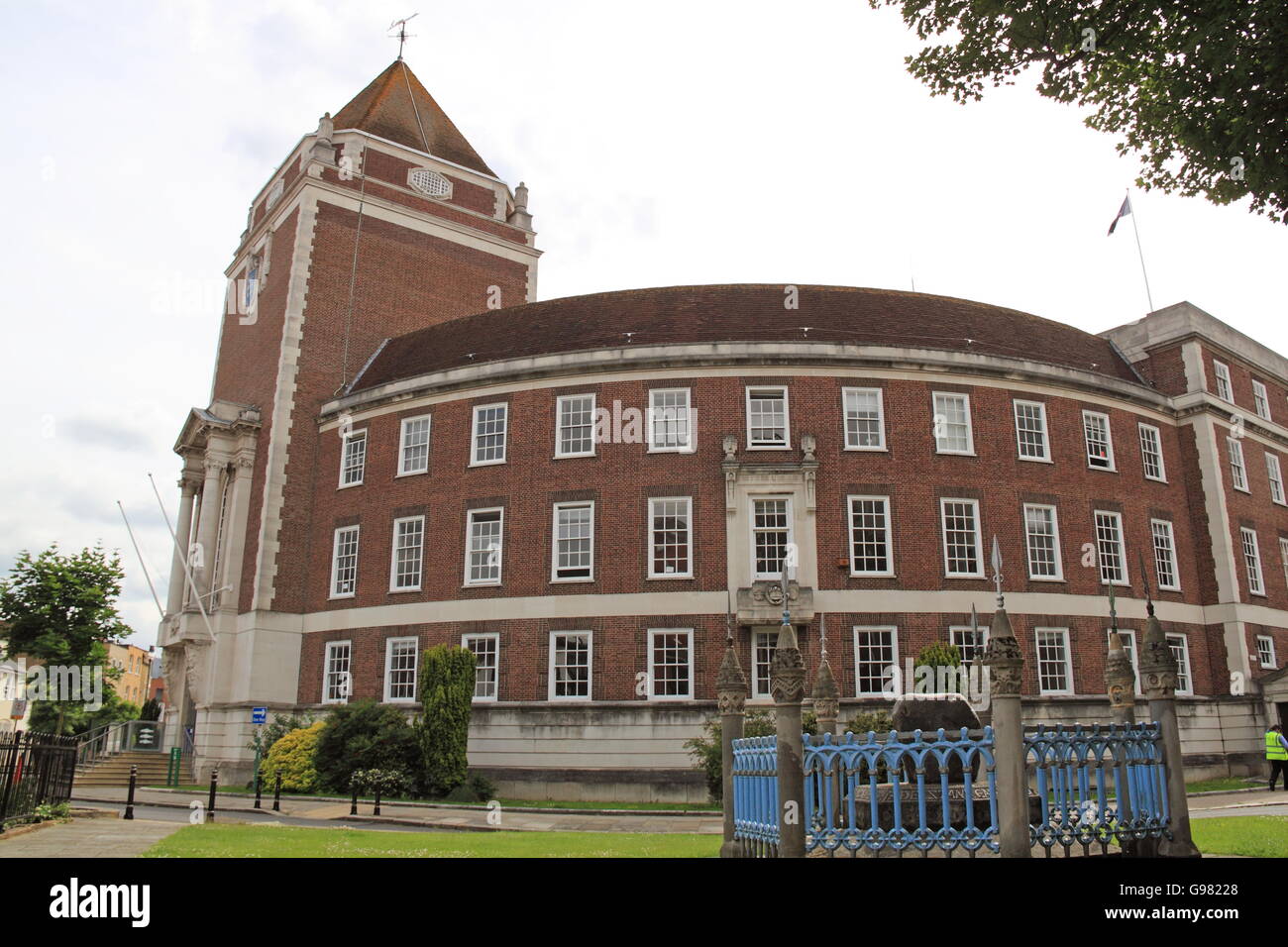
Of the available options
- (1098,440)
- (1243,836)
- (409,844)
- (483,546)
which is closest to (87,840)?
(409,844)

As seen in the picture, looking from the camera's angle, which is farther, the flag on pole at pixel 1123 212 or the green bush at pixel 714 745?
the flag on pole at pixel 1123 212

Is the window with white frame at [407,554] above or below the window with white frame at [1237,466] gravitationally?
below

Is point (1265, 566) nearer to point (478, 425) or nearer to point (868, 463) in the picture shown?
point (868, 463)

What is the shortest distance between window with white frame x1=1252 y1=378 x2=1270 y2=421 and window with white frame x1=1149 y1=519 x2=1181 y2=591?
919cm

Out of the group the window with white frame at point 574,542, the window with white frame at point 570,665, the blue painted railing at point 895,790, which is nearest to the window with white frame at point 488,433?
the window with white frame at point 574,542

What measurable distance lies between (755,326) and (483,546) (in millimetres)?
12038

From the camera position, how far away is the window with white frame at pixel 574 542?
31672 mm

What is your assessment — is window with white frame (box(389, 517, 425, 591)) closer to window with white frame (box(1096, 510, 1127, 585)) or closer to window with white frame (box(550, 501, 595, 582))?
window with white frame (box(550, 501, 595, 582))

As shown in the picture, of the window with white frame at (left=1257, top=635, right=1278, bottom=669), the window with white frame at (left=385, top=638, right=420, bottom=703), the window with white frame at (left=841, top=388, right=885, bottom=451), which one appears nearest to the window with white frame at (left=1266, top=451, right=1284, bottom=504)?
the window with white frame at (left=1257, top=635, right=1278, bottom=669)

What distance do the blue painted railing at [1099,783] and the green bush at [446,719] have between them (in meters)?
20.8

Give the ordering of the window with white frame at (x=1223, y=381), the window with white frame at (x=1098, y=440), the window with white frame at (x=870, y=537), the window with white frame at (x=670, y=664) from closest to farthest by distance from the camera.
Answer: the window with white frame at (x=670, y=664) → the window with white frame at (x=870, y=537) → the window with white frame at (x=1098, y=440) → the window with white frame at (x=1223, y=381)

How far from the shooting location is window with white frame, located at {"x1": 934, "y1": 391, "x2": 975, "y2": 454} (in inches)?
1283

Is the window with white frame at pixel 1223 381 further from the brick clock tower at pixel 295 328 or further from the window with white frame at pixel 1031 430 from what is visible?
the brick clock tower at pixel 295 328
